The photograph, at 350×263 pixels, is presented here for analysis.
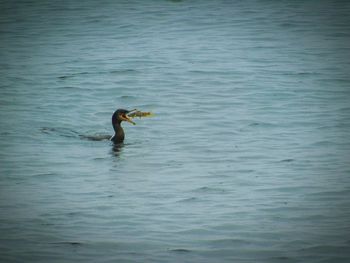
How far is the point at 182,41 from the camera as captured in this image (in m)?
26.8

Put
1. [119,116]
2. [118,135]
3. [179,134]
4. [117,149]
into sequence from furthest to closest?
[179,134] → [119,116] → [118,135] → [117,149]

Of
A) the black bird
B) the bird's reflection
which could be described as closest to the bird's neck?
the black bird

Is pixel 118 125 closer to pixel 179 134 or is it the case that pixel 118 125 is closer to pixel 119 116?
pixel 119 116

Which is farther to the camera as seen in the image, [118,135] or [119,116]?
[119,116]

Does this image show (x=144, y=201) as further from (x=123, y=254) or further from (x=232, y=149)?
(x=232, y=149)

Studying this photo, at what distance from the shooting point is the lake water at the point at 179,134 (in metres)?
10.5

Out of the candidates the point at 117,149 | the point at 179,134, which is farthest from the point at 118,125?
the point at 179,134

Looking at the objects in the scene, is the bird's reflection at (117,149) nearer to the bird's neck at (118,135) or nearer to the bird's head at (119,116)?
the bird's neck at (118,135)

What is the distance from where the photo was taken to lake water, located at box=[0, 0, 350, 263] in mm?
10547

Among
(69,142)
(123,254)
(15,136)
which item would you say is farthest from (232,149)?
(123,254)

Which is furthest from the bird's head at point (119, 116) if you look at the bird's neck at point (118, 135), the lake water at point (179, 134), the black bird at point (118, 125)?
the lake water at point (179, 134)

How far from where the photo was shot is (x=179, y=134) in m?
16.3

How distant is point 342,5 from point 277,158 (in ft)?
55.9

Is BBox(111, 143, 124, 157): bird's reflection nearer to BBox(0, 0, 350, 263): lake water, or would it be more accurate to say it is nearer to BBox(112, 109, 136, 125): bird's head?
BBox(0, 0, 350, 263): lake water
